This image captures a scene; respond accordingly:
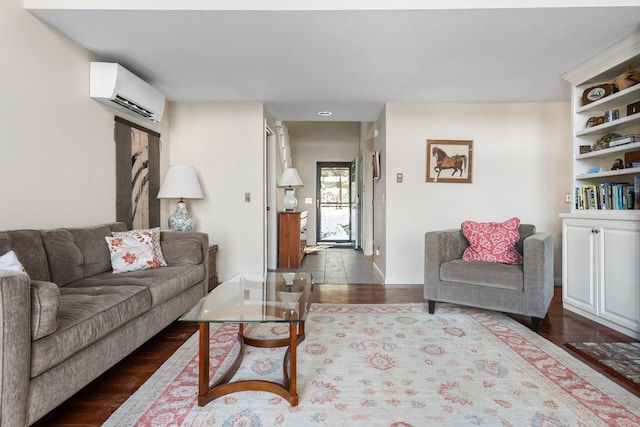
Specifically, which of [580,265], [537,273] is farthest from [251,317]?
[580,265]

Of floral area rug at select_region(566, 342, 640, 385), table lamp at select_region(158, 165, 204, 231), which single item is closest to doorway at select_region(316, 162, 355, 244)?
table lamp at select_region(158, 165, 204, 231)

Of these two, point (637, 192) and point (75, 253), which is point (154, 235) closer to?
point (75, 253)

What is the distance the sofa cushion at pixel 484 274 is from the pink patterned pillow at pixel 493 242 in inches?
6.2

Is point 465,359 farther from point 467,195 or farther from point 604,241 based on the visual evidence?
point 467,195

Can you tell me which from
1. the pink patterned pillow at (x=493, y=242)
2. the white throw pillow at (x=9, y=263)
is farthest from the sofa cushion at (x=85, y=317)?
the pink patterned pillow at (x=493, y=242)

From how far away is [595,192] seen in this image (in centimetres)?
293

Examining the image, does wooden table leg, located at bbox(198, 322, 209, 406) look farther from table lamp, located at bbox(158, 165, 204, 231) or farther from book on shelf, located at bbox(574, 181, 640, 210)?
book on shelf, located at bbox(574, 181, 640, 210)

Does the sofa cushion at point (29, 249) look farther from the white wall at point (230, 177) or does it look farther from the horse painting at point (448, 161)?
the horse painting at point (448, 161)

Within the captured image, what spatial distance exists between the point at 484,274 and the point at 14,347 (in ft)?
9.03

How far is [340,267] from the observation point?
5336 mm

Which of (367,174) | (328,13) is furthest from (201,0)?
(367,174)

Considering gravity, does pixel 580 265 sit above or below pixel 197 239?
below

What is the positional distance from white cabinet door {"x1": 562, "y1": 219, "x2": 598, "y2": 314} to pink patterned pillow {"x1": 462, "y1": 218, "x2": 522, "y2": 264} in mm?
456

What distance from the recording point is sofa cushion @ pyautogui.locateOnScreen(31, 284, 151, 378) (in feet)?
4.31
